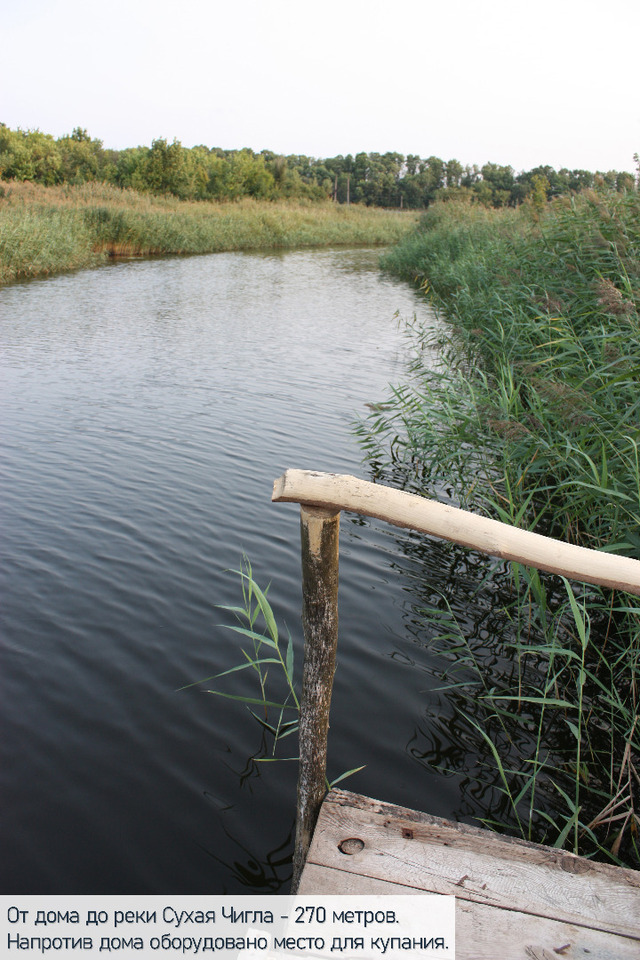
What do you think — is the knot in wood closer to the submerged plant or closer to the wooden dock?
the wooden dock

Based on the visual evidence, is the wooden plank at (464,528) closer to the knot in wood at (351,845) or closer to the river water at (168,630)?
the knot in wood at (351,845)

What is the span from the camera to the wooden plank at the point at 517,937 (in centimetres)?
171

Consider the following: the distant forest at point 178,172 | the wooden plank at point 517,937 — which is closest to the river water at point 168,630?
the wooden plank at point 517,937

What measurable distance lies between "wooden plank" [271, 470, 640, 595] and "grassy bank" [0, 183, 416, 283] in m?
18.4

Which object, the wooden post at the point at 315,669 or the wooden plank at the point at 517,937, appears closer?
the wooden plank at the point at 517,937

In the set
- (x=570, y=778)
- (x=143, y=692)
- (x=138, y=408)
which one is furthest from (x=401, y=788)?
(x=138, y=408)

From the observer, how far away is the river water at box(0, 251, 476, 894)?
8.59 ft

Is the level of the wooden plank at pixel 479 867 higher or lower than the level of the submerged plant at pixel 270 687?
higher

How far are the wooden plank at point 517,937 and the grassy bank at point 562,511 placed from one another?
62cm

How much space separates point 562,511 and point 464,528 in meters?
2.42

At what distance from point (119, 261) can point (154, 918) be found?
24.7m

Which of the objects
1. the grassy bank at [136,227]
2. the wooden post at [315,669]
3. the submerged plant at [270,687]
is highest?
the grassy bank at [136,227]

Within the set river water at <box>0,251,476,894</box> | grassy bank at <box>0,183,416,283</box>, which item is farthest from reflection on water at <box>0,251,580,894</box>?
grassy bank at <box>0,183,416,283</box>

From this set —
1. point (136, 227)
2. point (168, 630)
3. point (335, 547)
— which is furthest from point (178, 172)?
point (335, 547)
